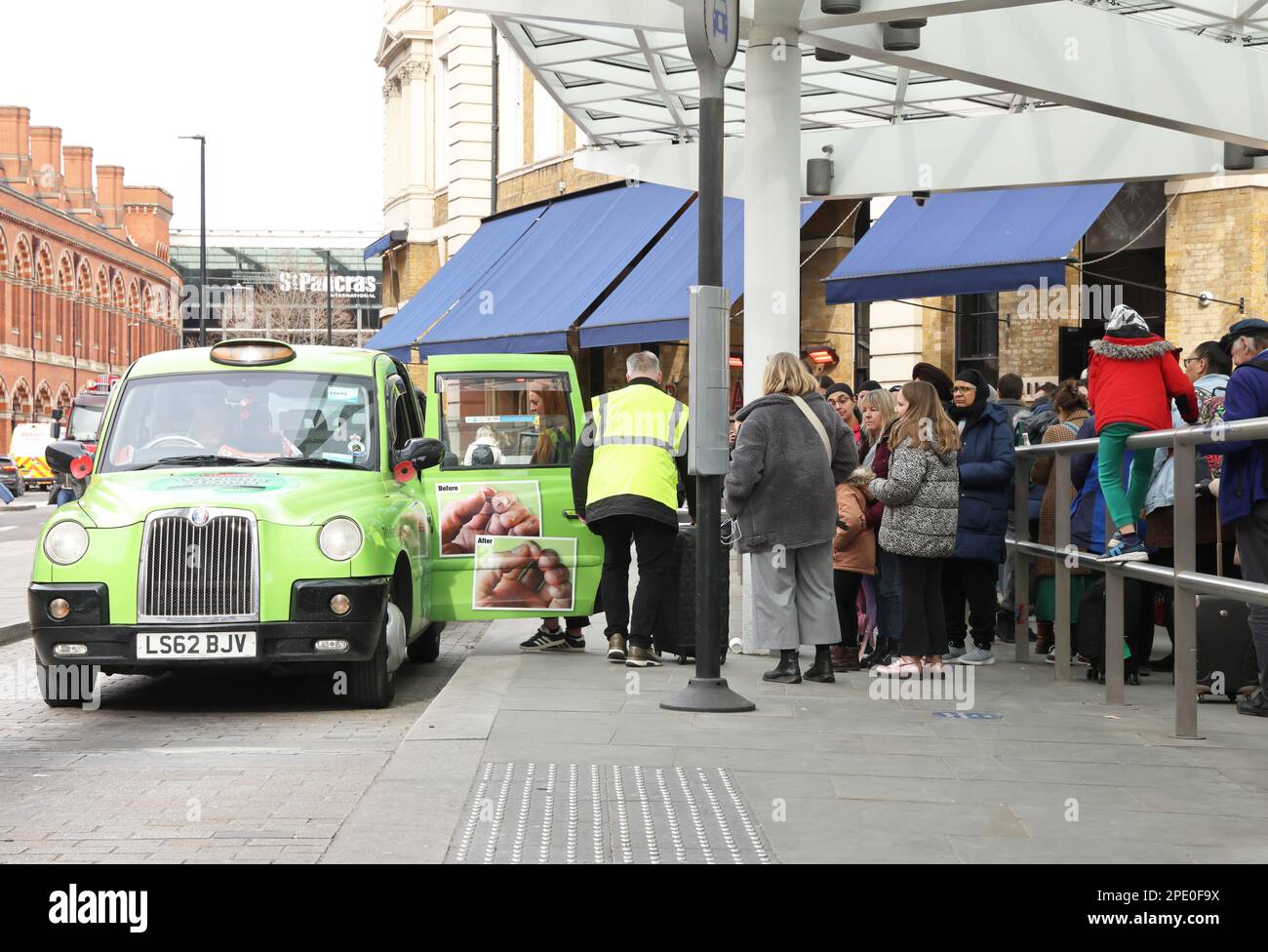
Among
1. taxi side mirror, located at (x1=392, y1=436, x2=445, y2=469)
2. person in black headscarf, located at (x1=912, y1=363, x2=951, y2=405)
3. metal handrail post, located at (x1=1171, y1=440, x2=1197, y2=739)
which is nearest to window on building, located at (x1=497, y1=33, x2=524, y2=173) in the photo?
person in black headscarf, located at (x1=912, y1=363, x2=951, y2=405)

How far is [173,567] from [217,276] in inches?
4560

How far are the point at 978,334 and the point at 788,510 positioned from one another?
1308cm

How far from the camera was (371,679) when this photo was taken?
363 inches

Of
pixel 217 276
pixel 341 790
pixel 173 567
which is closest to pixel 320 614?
pixel 173 567

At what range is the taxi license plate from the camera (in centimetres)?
874

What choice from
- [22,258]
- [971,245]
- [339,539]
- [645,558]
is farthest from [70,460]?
[22,258]

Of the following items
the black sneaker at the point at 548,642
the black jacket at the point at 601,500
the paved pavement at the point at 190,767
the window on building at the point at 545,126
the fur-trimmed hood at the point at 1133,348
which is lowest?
the paved pavement at the point at 190,767

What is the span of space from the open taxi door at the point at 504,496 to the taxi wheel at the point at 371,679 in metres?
1.47

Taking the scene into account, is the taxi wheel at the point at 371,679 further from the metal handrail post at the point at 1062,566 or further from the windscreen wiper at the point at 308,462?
the metal handrail post at the point at 1062,566

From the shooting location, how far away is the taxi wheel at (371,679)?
30.2ft

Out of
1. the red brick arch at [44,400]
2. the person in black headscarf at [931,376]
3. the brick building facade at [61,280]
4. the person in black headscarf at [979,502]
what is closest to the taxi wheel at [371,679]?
the person in black headscarf at [979,502]

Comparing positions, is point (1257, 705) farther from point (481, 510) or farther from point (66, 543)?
point (66, 543)

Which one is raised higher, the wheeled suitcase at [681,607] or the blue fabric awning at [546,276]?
the blue fabric awning at [546,276]

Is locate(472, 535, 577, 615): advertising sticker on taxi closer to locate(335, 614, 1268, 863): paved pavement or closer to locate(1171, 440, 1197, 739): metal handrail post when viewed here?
locate(335, 614, 1268, 863): paved pavement
